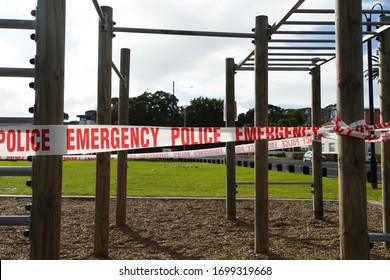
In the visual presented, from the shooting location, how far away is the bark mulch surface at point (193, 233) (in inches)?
169

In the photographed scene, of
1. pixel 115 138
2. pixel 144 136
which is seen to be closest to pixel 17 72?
pixel 115 138

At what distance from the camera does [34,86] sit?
219 cm

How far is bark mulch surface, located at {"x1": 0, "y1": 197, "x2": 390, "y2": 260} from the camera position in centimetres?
429

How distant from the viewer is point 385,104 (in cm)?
446

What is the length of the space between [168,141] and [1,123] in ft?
5.28

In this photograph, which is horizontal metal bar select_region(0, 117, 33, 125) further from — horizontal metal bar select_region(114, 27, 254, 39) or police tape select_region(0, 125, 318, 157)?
horizontal metal bar select_region(114, 27, 254, 39)

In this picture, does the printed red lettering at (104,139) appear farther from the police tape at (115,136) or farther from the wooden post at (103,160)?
the wooden post at (103,160)

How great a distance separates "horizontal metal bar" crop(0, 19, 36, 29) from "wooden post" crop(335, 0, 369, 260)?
1.88 metres

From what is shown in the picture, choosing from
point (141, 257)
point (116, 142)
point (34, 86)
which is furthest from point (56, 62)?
point (141, 257)

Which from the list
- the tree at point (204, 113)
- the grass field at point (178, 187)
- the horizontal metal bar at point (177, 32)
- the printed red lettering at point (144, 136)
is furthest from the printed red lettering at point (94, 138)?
the tree at point (204, 113)

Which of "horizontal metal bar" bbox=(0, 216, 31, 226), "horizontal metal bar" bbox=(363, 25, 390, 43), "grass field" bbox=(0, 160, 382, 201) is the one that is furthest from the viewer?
"grass field" bbox=(0, 160, 382, 201)

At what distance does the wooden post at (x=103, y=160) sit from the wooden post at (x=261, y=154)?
1.61 m

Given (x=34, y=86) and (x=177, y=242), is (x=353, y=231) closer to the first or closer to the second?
(x=34, y=86)

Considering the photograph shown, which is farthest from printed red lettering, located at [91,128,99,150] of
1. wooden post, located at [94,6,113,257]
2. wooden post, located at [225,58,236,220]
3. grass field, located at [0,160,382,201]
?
grass field, located at [0,160,382,201]
